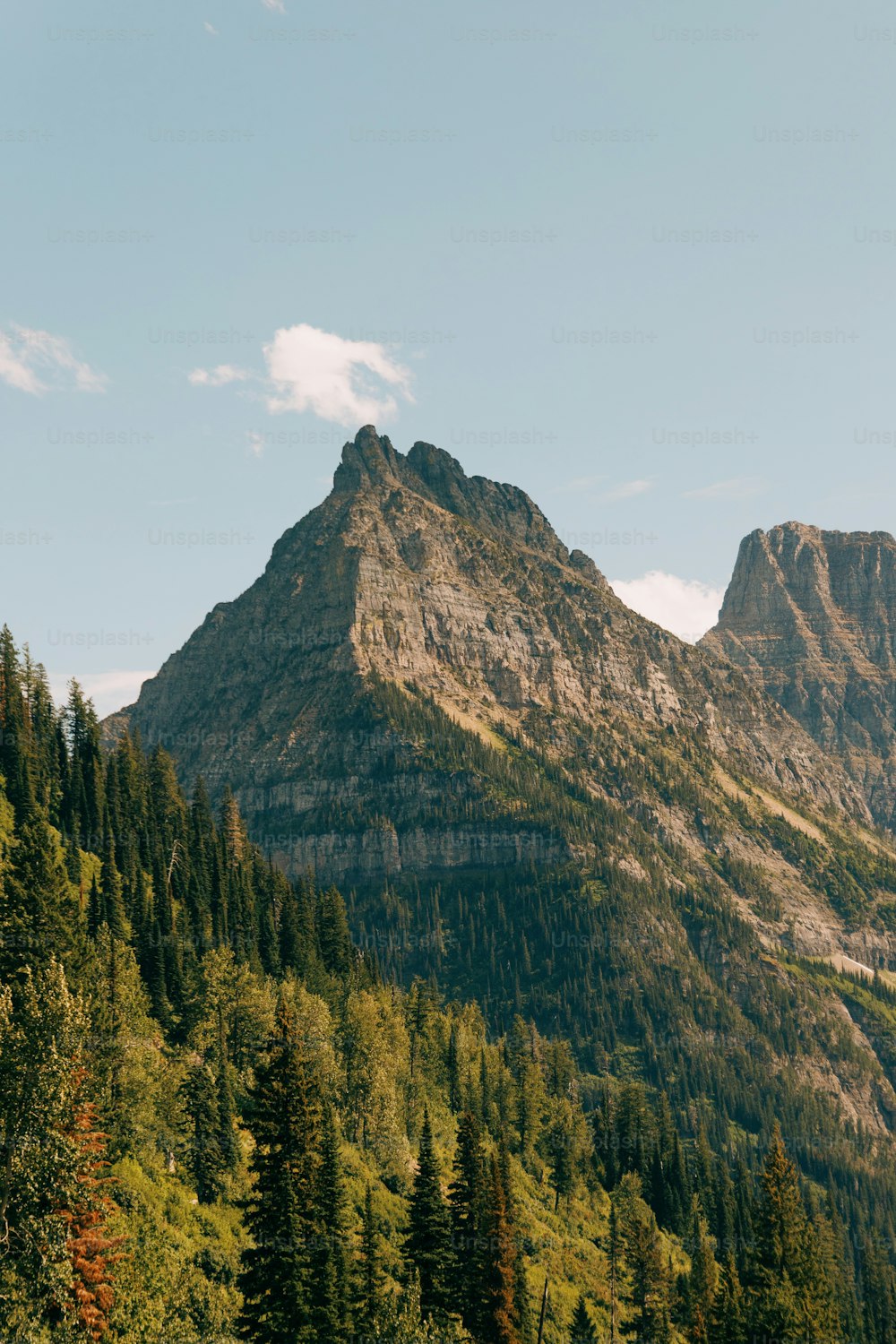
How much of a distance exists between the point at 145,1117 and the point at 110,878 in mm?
52593

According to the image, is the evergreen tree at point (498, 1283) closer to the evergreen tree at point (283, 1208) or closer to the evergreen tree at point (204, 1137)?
the evergreen tree at point (283, 1208)

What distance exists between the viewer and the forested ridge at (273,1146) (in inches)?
2175

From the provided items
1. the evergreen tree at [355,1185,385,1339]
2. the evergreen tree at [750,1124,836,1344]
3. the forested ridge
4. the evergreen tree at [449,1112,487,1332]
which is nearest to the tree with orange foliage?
the forested ridge

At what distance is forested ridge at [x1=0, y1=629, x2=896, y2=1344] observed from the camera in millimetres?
55250

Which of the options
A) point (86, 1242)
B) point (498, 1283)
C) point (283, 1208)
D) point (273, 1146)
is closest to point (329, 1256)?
point (283, 1208)

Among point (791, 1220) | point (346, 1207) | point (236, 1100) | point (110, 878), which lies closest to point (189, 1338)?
point (346, 1207)

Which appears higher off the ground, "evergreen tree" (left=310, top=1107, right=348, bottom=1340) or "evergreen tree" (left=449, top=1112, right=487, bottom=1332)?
"evergreen tree" (left=310, top=1107, right=348, bottom=1340)

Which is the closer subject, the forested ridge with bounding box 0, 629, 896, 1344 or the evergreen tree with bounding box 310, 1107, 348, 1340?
the forested ridge with bounding box 0, 629, 896, 1344

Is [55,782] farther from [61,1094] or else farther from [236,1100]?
[61,1094]

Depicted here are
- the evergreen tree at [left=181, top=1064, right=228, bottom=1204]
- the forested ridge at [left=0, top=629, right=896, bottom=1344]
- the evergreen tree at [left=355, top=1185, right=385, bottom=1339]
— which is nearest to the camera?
the forested ridge at [left=0, top=629, right=896, bottom=1344]

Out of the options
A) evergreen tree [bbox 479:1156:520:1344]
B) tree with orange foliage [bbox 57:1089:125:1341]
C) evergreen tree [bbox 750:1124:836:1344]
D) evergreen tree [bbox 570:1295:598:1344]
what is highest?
tree with orange foliage [bbox 57:1089:125:1341]

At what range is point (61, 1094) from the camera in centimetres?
5109

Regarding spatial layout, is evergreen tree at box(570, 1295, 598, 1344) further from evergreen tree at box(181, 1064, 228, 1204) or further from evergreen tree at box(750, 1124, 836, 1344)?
evergreen tree at box(181, 1064, 228, 1204)

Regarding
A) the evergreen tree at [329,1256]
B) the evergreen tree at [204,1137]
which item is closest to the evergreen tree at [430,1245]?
the evergreen tree at [329,1256]
